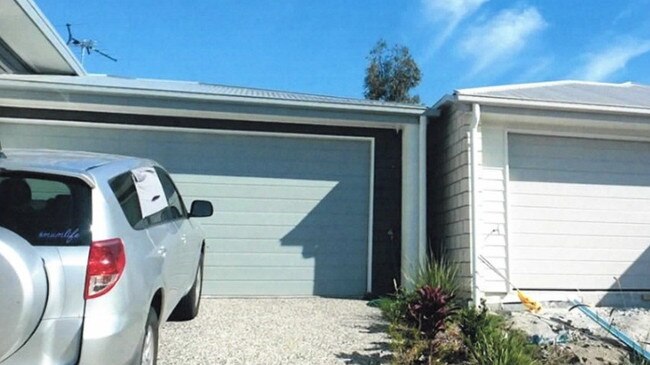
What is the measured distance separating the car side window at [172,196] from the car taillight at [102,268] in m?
1.81

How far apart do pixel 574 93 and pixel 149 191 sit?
23.0ft

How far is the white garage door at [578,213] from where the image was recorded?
7.49 m

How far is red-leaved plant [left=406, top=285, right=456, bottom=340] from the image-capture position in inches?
181

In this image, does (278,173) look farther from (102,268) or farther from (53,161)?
(102,268)

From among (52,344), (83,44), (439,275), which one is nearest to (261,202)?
(439,275)

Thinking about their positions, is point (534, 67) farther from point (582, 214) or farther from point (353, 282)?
point (353, 282)

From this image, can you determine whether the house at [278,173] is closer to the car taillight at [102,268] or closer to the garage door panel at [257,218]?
the garage door panel at [257,218]

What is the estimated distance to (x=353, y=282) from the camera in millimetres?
8188

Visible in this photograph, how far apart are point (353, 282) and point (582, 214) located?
3.32m

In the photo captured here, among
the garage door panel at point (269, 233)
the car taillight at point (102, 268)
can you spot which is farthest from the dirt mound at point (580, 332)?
the car taillight at point (102, 268)

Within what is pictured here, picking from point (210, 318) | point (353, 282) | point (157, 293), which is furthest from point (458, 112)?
point (157, 293)

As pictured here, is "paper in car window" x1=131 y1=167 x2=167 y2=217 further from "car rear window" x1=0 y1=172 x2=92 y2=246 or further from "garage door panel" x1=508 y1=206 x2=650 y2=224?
"garage door panel" x1=508 y1=206 x2=650 y2=224

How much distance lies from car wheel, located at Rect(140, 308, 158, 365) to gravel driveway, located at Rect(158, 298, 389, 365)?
3.33 feet

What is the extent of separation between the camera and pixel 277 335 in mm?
5480
